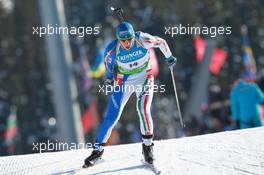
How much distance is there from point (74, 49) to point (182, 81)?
5.08 m

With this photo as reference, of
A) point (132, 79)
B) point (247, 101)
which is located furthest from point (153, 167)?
point (247, 101)

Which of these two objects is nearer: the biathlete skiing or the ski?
the ski

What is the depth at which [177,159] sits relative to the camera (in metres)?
6.73

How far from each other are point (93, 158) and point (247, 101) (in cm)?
338

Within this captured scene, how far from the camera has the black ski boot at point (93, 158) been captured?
6534mm

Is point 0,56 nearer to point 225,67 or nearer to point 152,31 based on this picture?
point 152,31

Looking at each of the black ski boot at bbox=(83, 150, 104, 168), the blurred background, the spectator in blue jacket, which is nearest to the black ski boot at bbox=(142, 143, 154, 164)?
the black ski boot at bbox=(83, 150, 104, 168)

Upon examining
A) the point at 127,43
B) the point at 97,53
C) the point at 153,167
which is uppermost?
the point at 97,53

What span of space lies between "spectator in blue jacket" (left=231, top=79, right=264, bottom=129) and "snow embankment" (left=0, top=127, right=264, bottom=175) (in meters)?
1.14

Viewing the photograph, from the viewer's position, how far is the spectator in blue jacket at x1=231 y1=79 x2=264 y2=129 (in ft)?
29.9

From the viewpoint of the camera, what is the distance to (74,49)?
26172 millimetres

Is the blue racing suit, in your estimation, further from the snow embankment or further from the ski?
the snow embankment

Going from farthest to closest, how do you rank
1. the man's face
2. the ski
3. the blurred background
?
the blurred background → the man's face → the ski

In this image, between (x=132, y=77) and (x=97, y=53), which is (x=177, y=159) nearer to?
(x=132, y=77)
